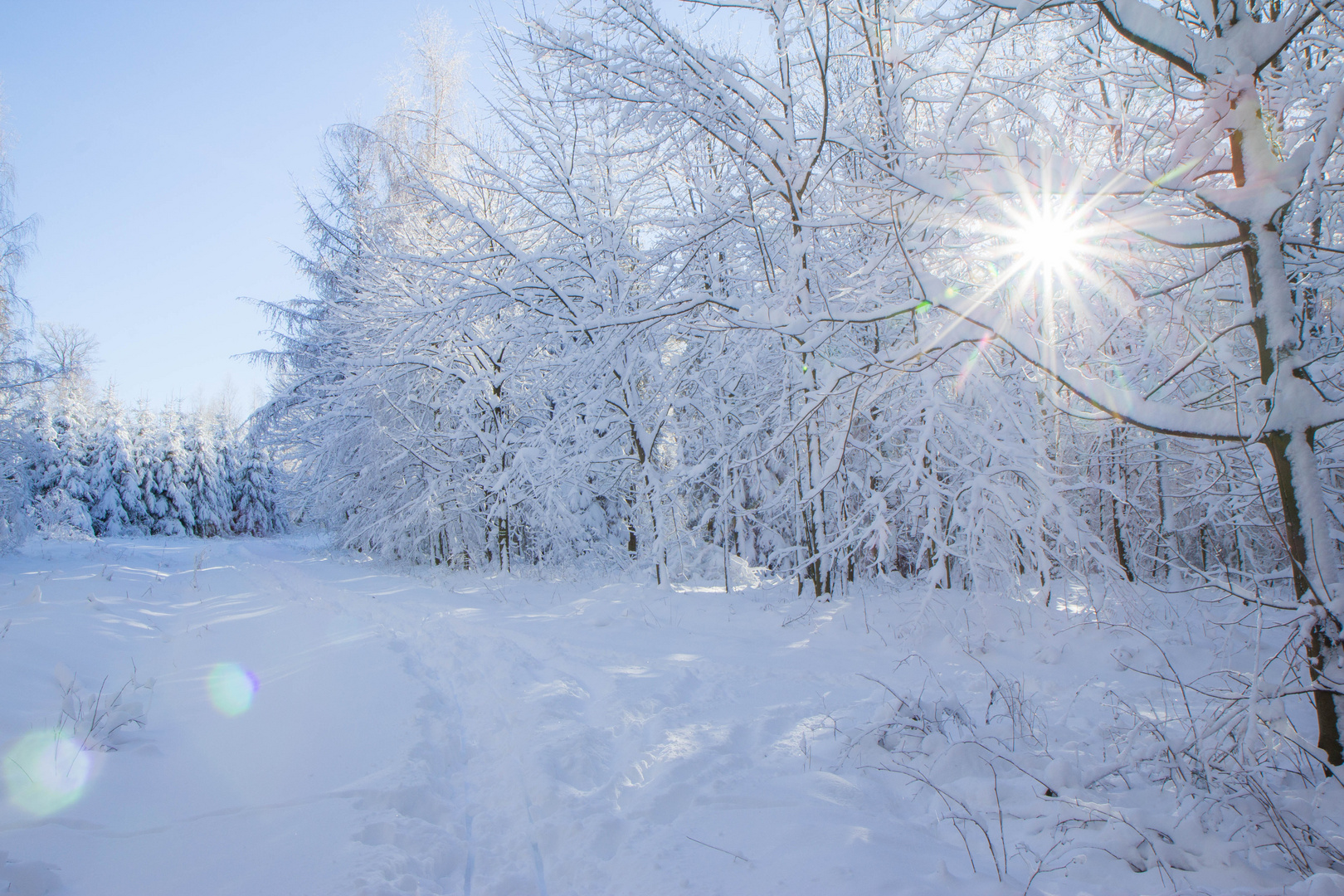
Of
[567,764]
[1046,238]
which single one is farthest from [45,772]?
[1046,238]

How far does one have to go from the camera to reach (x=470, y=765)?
10.7ft

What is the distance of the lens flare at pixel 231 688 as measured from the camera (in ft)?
12.6

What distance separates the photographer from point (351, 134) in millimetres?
19359

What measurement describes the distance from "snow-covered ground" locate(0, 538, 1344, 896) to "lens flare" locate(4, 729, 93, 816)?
1cm

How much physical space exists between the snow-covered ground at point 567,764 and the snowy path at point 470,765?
2cm

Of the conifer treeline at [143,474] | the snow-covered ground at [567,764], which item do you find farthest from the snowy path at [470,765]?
the conifer treeline at [143,474]

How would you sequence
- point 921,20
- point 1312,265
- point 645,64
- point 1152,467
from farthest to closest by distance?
point 1152,467 → point 645,64 → point 1312,265 → point 921,20

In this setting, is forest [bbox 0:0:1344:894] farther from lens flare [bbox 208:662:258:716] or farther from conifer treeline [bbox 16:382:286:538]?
conifer treeline [bbox 16:382:286:538]

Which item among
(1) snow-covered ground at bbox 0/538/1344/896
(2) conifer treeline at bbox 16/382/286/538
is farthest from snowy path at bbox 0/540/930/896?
(2) conifer treeline at bbox 16/382/286/538

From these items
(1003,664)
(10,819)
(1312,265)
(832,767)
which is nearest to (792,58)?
(1312,265)

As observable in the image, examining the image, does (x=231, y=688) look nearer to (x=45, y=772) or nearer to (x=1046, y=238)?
(x=45, y=772)

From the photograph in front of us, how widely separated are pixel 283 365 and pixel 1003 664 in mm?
22543

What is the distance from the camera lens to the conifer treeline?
23750 millimetres

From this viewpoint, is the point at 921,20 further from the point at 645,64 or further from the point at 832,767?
the point at 832,767
